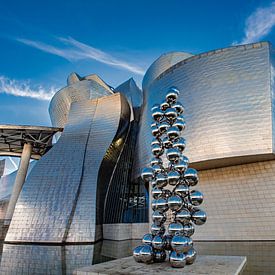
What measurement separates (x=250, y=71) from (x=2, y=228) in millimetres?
19715

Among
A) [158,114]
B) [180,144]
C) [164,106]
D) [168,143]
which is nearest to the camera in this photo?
[180,144]

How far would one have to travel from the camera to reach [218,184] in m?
13.3

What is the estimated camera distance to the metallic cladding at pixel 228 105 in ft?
37.6

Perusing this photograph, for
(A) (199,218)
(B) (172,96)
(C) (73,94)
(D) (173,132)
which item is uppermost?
(C) (73,94)

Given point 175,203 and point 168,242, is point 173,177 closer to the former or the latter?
point 175,203

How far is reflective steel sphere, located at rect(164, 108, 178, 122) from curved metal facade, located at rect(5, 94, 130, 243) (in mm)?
9731

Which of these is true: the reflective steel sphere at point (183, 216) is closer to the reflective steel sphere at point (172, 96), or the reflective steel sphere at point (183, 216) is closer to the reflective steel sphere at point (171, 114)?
the reflective steel sphere at point (171, 114)

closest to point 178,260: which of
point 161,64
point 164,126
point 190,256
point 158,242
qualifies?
point 190,256

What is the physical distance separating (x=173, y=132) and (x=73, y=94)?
20.9 metres

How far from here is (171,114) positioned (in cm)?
507

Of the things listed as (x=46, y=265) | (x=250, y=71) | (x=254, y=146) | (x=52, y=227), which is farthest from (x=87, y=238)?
(x=250, y=71)

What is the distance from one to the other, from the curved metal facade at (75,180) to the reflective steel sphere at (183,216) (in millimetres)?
9465

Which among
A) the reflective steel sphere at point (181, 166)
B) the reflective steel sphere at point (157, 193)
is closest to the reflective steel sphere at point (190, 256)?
the reflective steel sphere at point (157, 193)

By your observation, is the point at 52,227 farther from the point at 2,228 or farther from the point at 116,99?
the point at 116,99
